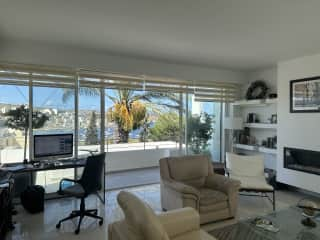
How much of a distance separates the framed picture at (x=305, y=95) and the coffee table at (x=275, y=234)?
2322mm

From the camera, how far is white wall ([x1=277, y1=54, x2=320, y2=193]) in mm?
4109

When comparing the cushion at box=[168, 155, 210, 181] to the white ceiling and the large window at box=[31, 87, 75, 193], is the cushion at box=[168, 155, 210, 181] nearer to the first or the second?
the white ceiling

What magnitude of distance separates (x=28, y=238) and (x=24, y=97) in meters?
2.24

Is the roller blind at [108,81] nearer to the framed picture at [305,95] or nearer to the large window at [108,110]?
the large window at [108,110]

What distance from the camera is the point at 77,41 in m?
3.69

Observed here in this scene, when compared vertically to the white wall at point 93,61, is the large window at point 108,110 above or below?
below

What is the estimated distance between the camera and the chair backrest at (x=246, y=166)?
423 centimetres

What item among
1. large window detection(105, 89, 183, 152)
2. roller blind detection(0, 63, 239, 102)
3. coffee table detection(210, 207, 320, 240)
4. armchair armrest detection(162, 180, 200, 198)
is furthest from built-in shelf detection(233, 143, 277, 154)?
armchair armrest detection(162, 180, 200, 198)

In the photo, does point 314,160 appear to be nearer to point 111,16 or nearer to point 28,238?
point 111,16

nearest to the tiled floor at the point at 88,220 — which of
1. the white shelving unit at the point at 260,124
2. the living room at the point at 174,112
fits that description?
the living room at the point at 174,112

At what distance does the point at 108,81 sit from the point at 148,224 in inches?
136

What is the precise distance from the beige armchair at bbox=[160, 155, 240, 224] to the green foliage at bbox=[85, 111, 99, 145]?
195 centimetres

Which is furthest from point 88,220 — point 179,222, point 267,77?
point 267,77

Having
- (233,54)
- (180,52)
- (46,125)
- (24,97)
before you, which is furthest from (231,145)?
(24,97)
